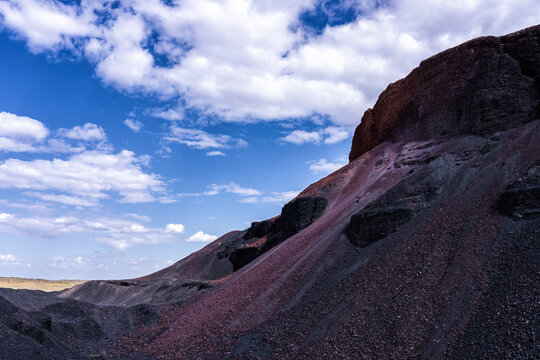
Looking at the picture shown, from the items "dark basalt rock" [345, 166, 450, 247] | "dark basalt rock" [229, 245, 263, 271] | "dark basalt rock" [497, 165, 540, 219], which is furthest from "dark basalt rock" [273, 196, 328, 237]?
"dark basalt rock" [497, 165, 540, 219]

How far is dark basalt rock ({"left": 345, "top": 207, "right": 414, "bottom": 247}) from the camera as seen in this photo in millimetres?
16078

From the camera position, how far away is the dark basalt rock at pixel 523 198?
1253 centimetres

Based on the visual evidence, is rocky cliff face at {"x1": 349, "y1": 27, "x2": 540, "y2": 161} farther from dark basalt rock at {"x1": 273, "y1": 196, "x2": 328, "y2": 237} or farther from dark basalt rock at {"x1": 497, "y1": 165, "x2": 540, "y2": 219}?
dark basalt rock at {"x1": 273, "y1": 196, "x2": 328, "y2": 237}

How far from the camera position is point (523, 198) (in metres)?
12.8

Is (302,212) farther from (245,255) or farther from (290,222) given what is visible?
(245,255)

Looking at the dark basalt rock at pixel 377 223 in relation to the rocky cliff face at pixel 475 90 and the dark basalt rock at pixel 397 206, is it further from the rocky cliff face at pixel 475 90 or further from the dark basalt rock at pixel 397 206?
the rocky cliff face at pixel 475 90

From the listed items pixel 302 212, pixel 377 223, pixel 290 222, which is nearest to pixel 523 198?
pixel 377 223

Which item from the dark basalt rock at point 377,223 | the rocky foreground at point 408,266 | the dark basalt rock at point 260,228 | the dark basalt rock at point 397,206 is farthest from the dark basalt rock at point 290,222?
the dark basalt rock at point 377,223

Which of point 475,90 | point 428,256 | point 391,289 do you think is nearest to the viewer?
point 391,289

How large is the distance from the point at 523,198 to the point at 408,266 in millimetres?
4561

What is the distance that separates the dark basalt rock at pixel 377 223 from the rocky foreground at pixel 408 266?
0.06m

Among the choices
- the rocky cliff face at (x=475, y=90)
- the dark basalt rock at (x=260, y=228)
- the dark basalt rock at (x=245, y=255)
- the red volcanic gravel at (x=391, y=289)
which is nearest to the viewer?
the red volcanic gravel at (x=391, y=289)

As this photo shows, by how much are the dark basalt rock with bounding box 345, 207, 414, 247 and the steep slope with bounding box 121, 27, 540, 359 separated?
52 millimetres

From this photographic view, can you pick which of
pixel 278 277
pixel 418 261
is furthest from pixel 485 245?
pixel 278 277
